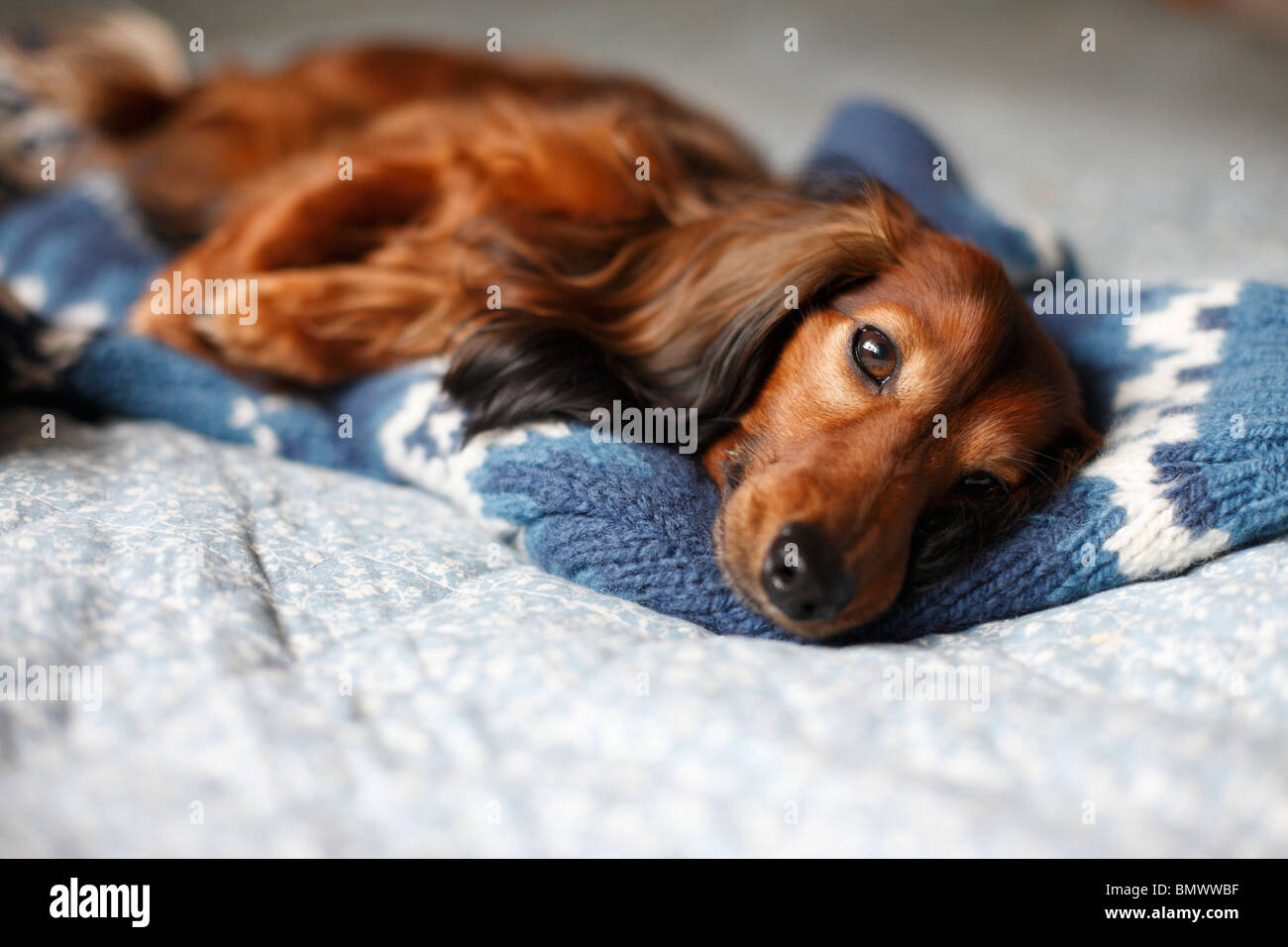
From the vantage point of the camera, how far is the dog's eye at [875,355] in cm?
144

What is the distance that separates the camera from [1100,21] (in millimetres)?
4465

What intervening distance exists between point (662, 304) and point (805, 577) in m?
0.67

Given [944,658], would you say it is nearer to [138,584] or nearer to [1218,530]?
[1218,530]

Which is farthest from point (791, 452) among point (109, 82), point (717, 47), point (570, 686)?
point (717, 47)

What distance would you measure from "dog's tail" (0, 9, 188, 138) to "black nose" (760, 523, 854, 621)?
2381mm

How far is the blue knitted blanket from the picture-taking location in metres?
1.33

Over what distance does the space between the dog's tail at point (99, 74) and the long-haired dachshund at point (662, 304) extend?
0.61 feet

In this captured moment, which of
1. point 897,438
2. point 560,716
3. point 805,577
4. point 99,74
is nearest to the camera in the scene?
point 560,716

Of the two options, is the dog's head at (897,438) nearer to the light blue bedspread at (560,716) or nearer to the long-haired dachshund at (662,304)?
the long-haired dachshund at (662,304)

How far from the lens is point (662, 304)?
5.53 feet

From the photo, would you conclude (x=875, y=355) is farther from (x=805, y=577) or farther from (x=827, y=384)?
(x=805, y=577)

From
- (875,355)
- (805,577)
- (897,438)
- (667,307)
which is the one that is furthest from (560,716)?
(667,307)

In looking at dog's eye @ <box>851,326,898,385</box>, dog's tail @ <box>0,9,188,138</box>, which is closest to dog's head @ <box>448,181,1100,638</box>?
dog's eye @ <box>851,326,898,385</box>
